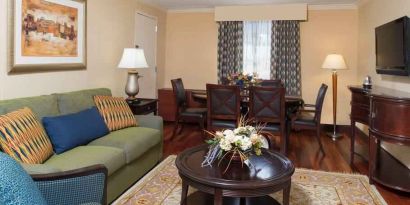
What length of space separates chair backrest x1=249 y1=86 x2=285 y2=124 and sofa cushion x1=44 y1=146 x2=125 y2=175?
1887mm

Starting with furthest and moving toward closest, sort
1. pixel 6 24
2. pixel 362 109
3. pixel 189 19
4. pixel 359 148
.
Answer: pixel 189 19, pixel 359 148, pixel 362 109, pixel 6 24

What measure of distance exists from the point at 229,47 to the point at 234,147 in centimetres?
Answer: 429

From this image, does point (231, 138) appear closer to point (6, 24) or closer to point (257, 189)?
point (257, 189)

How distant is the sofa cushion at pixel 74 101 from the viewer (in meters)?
3.17

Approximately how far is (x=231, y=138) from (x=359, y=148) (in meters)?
3.24

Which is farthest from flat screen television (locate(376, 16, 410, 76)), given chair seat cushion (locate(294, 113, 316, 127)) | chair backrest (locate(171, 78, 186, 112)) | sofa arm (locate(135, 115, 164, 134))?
chair backrest (locate(171, 78, 186, 112))

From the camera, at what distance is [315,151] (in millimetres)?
4613

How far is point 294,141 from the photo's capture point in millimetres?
5211

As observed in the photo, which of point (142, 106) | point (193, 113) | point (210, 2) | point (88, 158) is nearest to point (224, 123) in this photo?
point (193, 113)

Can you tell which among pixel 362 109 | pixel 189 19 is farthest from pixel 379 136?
pixel 189 19

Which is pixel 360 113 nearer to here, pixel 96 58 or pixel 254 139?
pixel 254 139

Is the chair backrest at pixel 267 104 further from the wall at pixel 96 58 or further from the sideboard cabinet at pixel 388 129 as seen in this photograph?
the wall at pixel 96 58

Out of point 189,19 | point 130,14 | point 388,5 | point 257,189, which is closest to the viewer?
point 257,189

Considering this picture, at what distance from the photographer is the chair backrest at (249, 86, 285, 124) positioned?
4016 mm
